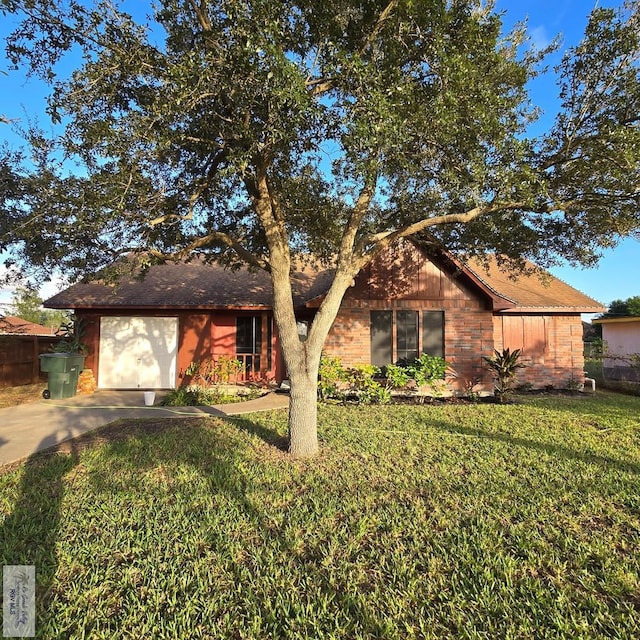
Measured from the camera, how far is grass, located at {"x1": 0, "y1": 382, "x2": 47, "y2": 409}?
1003 cm

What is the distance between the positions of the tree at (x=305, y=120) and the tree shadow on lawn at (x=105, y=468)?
4.12 feet

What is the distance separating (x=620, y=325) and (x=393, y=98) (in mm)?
24216

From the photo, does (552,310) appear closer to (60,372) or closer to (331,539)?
(331,539)

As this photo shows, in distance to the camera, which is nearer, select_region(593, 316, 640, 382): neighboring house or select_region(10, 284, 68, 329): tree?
select_region(10, 284, 68, 329): tree

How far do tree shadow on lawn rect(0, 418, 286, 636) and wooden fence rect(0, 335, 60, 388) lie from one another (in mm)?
6936

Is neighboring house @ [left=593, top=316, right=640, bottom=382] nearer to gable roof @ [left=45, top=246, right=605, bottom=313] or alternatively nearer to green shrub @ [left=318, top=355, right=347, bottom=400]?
gable roof @ [left=45, top=246, right=605, bottom=313]

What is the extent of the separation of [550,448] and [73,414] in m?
9.20

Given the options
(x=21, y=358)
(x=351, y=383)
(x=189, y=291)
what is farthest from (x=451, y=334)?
(x=21, y=358)

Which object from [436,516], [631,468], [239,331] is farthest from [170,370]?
[631,468]

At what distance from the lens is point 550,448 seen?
6.25 meters

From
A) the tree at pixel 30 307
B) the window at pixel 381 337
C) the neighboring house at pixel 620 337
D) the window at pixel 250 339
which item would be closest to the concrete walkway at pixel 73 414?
the window at pixel 250 339

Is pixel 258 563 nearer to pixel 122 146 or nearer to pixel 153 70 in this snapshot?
pixel 122 146

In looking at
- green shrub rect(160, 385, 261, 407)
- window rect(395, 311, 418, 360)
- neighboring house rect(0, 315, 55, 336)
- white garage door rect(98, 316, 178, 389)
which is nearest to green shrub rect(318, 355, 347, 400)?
window rect(395, 311, 418, 360)

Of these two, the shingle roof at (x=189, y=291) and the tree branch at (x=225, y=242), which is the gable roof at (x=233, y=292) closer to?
the shingle roof at (x=189, y=291)
